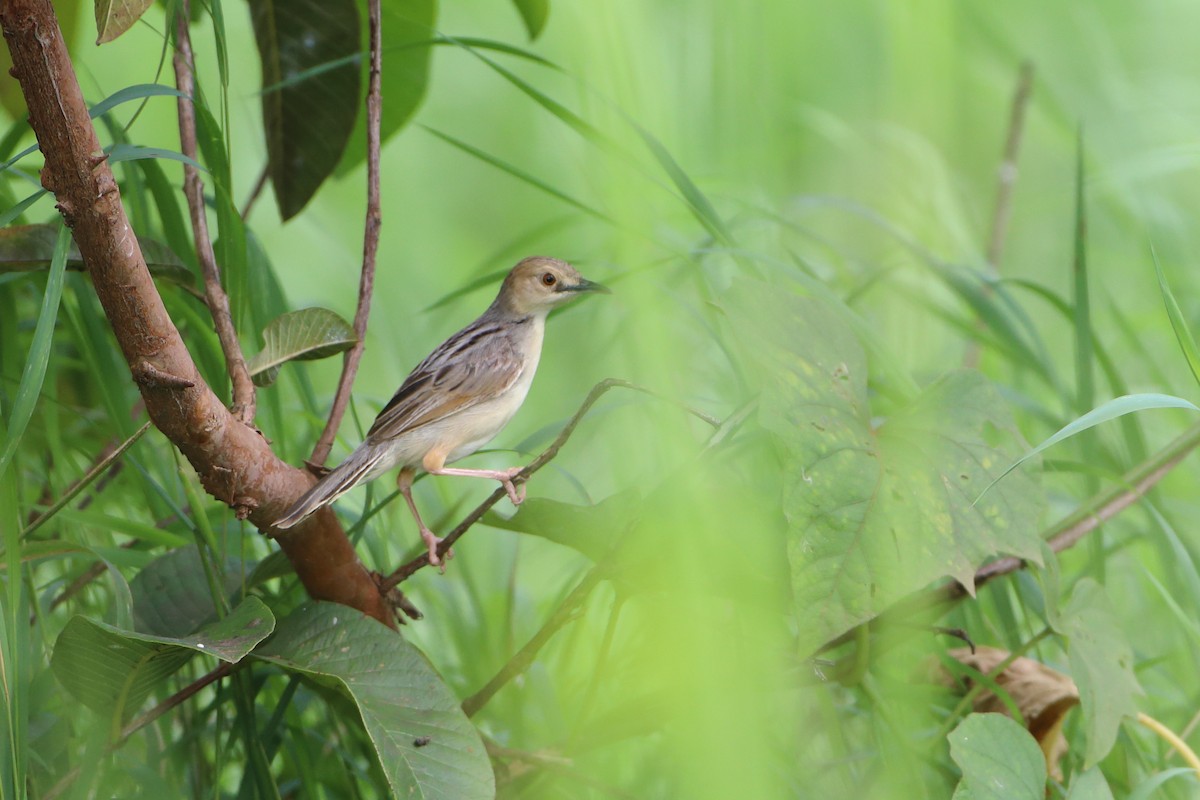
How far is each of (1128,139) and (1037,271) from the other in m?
1.05

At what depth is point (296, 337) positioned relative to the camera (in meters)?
2.13

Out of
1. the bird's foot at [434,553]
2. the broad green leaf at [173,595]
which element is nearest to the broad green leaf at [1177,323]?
the bird's foot at [434,553]

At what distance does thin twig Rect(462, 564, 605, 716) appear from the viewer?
6.54 feet

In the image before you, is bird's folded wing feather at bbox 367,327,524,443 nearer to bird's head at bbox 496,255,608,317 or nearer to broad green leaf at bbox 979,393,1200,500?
bird's head at bbox 496,255,608,317

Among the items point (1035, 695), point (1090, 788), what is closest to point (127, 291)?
point (1090, 788)

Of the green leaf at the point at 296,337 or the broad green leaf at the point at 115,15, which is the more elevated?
the broad green leaf at the point at 115,15

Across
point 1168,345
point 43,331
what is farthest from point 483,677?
point 1168,345

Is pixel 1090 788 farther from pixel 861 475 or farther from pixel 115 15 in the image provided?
pixel 115 15

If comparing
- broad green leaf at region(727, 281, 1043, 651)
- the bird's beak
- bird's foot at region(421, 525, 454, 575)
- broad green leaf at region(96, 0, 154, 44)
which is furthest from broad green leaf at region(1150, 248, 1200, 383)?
broad green leaf at region(96, 0, 154, 44)

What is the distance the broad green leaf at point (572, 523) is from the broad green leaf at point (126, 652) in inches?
20.4

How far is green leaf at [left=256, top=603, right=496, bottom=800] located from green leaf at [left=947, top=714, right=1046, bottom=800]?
794mm

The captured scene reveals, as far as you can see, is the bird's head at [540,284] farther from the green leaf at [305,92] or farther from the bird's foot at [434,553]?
the bird's foot at [434,553]

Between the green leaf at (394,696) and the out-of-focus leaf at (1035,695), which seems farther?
the out-of-focus leaf at (1035,695)

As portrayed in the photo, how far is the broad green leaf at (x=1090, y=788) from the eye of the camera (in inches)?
78.4
